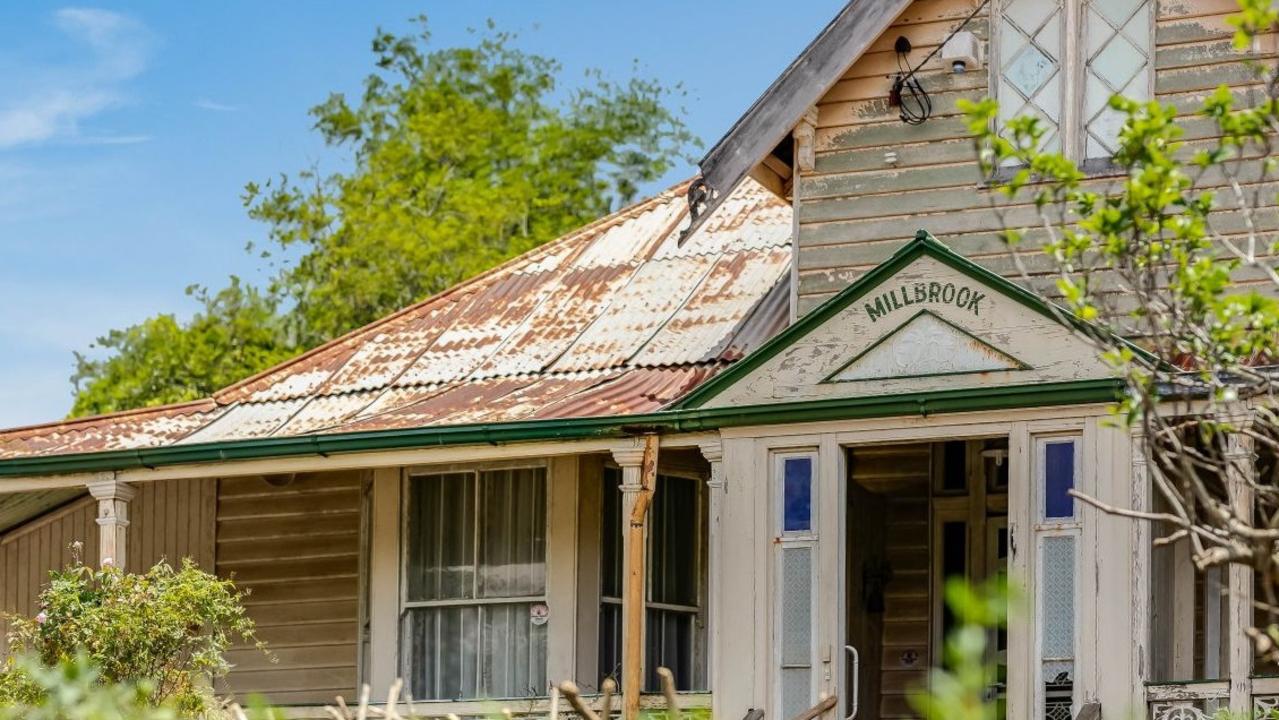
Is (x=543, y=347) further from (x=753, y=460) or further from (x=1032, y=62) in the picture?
(x=1032, y=62)

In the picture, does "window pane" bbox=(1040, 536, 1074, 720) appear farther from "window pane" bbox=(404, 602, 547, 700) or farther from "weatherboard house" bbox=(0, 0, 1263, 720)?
"window pane" bbox=(404, 602, 547, 700)

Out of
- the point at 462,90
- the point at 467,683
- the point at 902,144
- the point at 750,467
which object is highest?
the point at 462,90

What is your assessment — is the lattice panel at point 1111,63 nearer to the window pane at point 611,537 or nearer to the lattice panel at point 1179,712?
the lattice panel at point 1179,712

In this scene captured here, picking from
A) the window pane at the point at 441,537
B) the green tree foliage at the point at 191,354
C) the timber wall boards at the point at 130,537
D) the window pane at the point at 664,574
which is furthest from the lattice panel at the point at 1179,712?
the green tree foliage at the point at 191,354

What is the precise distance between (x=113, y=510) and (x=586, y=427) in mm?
3582

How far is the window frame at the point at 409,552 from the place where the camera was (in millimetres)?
16766

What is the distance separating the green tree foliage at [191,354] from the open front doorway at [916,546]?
16.8 meters

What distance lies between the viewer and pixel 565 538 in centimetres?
1669

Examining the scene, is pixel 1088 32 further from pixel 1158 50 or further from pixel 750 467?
pixel 750 467

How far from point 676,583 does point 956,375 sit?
3131 mm

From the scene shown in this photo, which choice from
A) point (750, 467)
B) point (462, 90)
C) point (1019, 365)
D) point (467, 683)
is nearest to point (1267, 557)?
point (1019, 365)

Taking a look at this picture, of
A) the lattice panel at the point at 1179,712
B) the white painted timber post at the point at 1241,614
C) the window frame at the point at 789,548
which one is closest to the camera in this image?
the white painted timber post at the point at 1241,614

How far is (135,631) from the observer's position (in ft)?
50.8

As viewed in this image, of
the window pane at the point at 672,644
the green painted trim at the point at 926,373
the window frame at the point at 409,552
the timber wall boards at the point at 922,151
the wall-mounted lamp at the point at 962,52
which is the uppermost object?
the wall-mounted lamp at the point at 962,52
